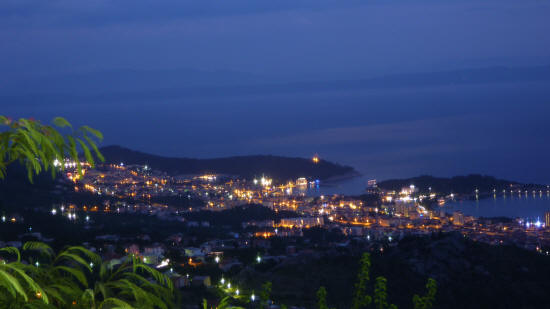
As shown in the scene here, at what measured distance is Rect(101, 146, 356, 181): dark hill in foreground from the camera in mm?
22094

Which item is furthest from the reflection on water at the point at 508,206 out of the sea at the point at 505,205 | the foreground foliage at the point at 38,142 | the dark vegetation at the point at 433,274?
the foreground foliage at the point at 38,142

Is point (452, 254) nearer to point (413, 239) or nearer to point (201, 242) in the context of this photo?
point (413, 239)

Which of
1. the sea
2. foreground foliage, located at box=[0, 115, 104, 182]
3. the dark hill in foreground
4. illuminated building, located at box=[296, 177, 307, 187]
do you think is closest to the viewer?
foreground foliage, located at box=[0, 115, 104, 182]

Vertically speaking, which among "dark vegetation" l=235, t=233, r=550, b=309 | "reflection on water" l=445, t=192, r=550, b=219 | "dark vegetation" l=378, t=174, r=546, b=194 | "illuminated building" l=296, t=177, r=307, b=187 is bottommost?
"dark vegetation" l=235, t=233, r=550, b=309

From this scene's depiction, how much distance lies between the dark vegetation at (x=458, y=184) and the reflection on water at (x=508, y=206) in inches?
20.4

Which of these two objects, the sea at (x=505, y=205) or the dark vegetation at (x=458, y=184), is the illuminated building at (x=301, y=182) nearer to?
the sea at (x=505, y=205)

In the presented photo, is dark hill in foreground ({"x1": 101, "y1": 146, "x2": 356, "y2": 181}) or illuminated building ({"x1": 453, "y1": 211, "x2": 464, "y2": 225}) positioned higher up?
dark hill in foreground ({"x1": 101, "y1": 146, "x2": 356, "y2": 181})

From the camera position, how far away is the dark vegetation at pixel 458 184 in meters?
18.8

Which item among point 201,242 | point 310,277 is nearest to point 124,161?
point 201,242

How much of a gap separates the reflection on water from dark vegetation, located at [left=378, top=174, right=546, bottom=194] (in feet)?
1.70

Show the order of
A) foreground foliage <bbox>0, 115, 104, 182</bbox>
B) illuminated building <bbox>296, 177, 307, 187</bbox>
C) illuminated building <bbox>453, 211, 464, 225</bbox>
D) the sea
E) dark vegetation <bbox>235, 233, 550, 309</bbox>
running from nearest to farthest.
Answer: foreground foliage <bbox>0, 115, 104, 182</bbox> → dark vegetation <bbox>235, 233, 550, 309</bbox> → illuminated building <bbox>453, 211, 464, 225</bbox> → the sea → illuminated building <bbox>296, 177, 307, 187</bbox>

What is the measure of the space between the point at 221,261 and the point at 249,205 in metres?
7.26

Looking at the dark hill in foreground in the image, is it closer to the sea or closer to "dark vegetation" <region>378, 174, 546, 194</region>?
the sea

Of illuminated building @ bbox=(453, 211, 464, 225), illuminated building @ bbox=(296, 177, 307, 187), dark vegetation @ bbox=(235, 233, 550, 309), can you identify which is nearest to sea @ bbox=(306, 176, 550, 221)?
illuminated building @ bbox=(453, 211, 464, 225)
